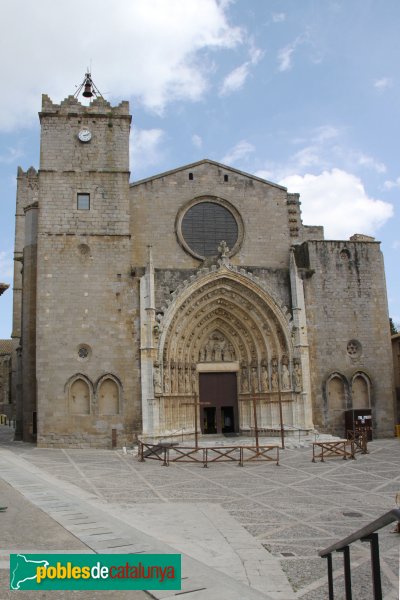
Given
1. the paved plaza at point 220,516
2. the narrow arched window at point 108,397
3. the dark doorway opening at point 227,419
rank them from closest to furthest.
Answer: the paved plaza at point 220,516, the narrow arched window at point 108,397, the dark doorway opening at point 227,419

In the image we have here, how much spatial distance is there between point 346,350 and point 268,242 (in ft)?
18.4

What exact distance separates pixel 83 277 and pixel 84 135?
19.7 feet

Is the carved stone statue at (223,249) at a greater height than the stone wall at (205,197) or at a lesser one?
lesser

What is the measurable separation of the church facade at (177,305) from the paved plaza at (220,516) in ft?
14.6

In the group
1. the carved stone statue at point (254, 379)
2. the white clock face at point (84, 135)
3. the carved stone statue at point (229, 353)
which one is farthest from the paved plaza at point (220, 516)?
the white clock face at point (84, 135)

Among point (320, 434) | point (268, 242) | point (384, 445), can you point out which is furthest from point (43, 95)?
point (384, 445)

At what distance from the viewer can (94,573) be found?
5.47 metres

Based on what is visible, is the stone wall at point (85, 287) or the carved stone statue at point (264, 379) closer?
the stone wall at point (85, 287)

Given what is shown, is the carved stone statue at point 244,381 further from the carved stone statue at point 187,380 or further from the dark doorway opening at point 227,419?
the carved stone statue at point 187,380

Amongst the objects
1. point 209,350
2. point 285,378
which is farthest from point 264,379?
point 209,350

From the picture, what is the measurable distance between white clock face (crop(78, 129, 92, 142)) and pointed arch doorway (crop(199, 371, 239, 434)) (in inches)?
422

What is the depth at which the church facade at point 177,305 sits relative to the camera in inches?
800

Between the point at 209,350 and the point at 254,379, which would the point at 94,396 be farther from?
the point at 254,379

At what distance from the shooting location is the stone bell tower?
2003 cm
